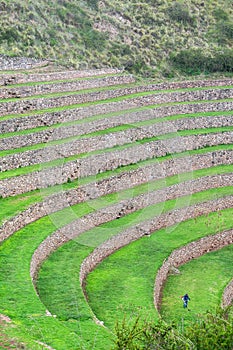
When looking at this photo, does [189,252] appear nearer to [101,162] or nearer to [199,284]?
[199,284]

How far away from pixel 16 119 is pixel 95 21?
84.4 ft

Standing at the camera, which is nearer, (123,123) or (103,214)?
(103,214)

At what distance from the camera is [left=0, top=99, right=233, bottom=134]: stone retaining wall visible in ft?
136

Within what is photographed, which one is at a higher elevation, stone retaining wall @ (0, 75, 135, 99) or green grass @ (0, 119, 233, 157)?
stone retaining wall @ (0, 75, 135, 99)

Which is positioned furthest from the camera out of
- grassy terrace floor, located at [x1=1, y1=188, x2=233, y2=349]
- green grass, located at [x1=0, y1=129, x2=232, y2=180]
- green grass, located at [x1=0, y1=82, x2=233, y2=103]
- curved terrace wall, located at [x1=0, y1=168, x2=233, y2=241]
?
green grass, located at [x1=0, y1=82, x2=233, y2=103]

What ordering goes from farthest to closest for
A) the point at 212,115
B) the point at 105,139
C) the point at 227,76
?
the point at 227,76, the point at 212,115, the point at 105,139

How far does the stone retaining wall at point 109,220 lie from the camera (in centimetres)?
3194

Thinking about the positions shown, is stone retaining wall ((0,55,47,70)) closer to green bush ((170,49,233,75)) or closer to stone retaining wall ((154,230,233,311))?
green bush ((170,49,233,75))

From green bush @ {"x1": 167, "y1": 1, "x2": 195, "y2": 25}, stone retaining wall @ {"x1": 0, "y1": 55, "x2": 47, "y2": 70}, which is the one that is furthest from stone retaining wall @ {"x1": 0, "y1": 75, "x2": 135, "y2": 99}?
green bush @ {"x1": 167, "y1": 1, "x2": 195, "y2": 25}

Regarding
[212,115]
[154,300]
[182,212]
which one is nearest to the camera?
[154,300]

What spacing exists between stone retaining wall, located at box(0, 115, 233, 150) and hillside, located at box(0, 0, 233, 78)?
35.8ft

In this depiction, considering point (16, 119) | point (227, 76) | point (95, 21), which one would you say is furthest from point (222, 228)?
point (95, 21)

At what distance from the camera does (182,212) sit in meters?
39.5

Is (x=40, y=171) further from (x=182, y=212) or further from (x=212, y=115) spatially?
(x=212, y=115)
